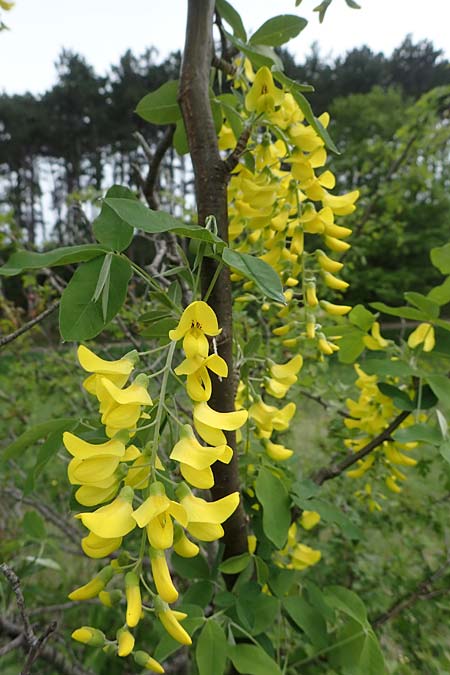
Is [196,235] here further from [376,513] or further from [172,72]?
[172,72]

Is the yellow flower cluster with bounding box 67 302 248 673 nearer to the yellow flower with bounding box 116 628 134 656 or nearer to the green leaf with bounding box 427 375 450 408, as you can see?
the yellow flower with bounding box 116 628 134 656

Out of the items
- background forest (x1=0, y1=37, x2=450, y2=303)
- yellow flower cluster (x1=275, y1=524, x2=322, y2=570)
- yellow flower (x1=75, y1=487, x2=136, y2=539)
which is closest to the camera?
yellow flower (x1=75, y1=487, x2=136, y2=539)

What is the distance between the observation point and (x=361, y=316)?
2.73 ft

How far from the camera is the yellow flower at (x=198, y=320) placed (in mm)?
404

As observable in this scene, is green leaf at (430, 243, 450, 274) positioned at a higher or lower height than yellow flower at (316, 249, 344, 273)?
higher

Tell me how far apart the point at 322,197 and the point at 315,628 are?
0.72 m

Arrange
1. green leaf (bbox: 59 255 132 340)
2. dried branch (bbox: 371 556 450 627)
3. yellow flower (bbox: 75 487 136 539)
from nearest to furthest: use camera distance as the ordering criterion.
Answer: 1. yellow flower (bbox: 75 487 136 539)
2. green leaf (bbox: 59 255 132 340)
3. dried branch (bbox: 371 556 450 627)

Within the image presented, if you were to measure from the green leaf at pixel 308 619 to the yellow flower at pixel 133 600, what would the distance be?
456 millimetres

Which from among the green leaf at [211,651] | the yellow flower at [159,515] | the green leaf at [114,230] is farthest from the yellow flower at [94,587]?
the green leaf at [114,230]

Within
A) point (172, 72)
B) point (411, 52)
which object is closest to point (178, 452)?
point (172, 72)

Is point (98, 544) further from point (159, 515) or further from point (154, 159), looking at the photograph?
point (154, 159)

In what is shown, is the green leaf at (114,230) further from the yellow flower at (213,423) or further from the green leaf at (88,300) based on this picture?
the yellow flower at (213,423)

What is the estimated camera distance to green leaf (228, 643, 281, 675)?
2.03 ft

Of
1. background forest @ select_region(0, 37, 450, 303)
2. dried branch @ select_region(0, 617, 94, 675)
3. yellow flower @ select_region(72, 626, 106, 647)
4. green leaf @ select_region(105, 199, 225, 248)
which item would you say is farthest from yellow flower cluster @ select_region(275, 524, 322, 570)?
background forest @ select_region(0, 37, 450, 303)
